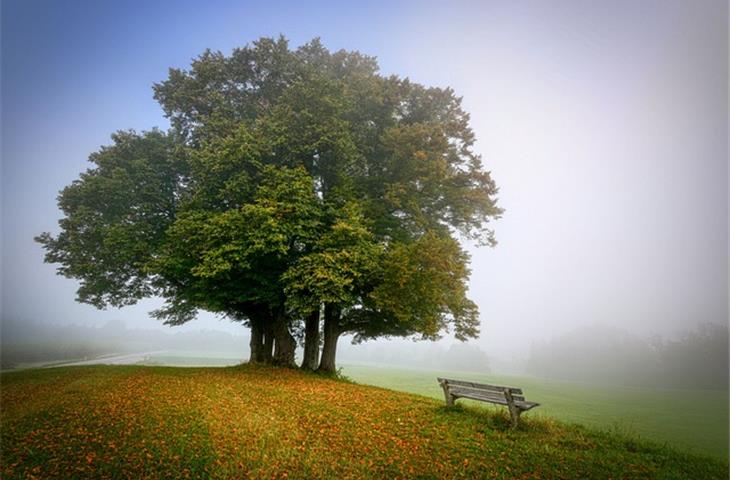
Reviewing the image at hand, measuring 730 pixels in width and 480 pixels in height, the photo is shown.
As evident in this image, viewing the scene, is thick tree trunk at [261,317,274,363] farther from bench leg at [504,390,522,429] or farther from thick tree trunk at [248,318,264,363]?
bench leg at [504,390,522,429]

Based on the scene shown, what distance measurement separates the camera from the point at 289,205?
47.9ft

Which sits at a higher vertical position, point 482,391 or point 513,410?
point 482,391

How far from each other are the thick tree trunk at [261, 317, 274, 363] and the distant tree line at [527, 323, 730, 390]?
7816 cm

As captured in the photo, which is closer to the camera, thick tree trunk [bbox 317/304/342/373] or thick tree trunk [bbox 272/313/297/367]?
thick tree trunk [bbox 317/304/342/373]

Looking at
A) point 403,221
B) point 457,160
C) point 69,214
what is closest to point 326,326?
point 403,221

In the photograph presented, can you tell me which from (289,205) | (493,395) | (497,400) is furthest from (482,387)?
(289,205)

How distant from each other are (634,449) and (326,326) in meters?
14.0

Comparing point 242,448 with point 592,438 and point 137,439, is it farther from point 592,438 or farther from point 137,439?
point 592,438

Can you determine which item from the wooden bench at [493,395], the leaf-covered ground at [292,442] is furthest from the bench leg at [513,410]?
the leaf-covered ground at [292,442]

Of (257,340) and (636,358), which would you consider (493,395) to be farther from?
(636,358)

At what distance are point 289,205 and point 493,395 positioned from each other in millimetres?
10846

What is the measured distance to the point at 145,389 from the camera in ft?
39.4

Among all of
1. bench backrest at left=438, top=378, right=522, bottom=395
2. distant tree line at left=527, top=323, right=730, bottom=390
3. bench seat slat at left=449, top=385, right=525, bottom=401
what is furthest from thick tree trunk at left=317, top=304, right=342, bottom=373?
distant tree line at left=527, top=323, right=730, bottom=390

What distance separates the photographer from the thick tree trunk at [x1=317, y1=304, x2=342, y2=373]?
1789 cm
